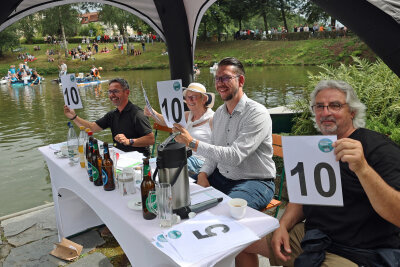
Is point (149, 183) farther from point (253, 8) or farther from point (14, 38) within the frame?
point (14, 38)

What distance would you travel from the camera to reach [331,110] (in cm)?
196

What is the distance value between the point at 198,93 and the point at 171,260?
251cm

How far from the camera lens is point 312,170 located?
5.37 feet

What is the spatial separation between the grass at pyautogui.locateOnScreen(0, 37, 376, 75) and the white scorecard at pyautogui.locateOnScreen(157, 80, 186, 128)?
27908 millimetres

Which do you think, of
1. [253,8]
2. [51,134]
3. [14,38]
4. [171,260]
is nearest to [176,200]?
[171,260]

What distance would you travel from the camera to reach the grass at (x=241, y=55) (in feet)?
101

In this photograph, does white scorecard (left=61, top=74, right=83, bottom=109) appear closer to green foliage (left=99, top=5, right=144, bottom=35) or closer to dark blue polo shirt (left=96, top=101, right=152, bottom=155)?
dark blue polo shirt (left=96, top=101, right=152, bottom=155)

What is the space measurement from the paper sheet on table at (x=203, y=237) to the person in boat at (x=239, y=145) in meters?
0.85

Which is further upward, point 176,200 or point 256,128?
point 256,128

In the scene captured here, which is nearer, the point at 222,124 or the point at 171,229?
the point at 171,229

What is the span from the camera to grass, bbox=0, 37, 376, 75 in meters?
30.8

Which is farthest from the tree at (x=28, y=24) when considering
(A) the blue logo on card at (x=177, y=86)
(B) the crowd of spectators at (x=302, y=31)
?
(A) the blue logo on card at (x=177, y=86)

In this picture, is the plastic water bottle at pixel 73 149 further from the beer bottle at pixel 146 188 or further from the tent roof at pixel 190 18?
the tent roof at pixel 190 18

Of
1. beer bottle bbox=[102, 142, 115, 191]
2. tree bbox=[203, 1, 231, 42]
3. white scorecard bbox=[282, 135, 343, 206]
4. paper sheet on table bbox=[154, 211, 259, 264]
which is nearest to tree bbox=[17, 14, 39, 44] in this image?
tree bbox=[203, 1, 231, 42]
